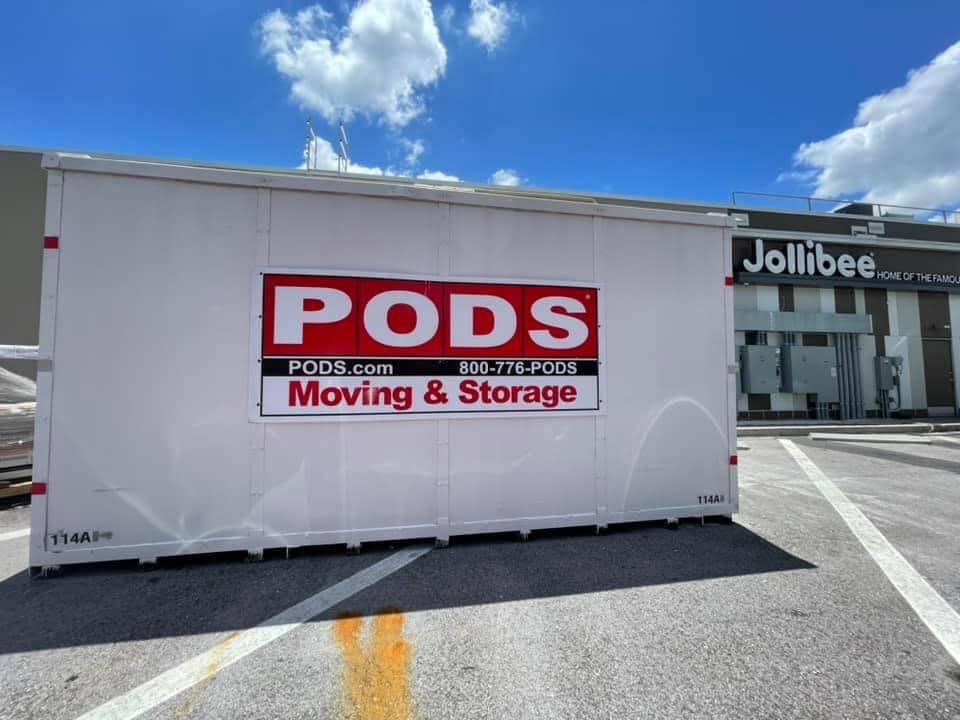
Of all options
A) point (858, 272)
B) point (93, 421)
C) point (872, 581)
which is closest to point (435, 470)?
point (93, 421)

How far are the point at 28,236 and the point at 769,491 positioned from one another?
60.6 ft

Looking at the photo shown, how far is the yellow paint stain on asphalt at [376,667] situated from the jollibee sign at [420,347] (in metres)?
1.63

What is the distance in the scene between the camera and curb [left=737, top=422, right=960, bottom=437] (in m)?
13.1

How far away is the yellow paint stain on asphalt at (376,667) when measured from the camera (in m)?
2.13

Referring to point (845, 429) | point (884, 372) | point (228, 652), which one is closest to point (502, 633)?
point (228, 652)

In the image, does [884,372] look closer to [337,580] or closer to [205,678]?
[337,580]

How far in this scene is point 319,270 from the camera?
154 inches

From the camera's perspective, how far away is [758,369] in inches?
603

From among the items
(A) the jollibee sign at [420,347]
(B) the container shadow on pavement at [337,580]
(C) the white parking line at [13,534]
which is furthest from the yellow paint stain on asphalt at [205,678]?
(C) the white parking line at [13,534]

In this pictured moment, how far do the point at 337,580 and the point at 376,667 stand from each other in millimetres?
1154

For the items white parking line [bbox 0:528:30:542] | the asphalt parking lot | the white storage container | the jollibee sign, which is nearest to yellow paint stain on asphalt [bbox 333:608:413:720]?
the asphalt parking lot

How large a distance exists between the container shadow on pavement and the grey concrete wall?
13179 millimetres

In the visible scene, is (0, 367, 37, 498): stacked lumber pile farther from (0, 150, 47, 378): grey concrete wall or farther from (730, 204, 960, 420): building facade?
(730, 204, 960, 420): building facade

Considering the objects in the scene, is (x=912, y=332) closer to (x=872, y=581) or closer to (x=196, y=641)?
(x=872, y=581)
